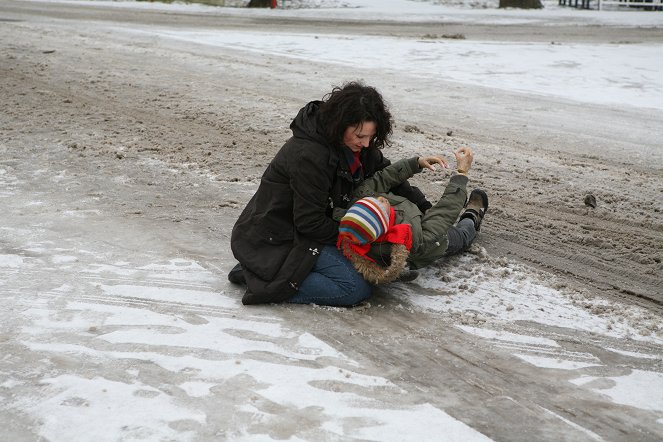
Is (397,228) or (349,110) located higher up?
(349,110)

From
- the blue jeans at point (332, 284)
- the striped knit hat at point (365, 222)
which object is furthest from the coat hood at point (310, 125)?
the blue jeans at point (332, 284)

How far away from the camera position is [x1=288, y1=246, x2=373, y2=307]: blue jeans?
4.43 metres

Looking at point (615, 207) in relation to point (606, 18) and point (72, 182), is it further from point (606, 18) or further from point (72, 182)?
point (606, 18)

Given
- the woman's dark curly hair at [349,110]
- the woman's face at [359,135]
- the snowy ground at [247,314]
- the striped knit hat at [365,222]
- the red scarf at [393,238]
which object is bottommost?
the snowy ground at [247,314]

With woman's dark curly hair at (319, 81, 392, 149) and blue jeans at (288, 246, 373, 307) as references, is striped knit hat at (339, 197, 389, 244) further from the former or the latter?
woman's dark curly hair at (319, 81, 392, 149)

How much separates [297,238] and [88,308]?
1215mm

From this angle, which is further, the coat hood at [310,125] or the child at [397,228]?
the coat hood at [310,125]

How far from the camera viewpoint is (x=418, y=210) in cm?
476

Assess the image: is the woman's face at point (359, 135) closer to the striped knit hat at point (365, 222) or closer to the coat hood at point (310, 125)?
the coat hood at point (310, 125)

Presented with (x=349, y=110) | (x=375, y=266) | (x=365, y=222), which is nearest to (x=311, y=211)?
(x=365, y=222)

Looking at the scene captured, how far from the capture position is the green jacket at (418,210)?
4613mm

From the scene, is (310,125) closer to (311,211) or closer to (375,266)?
(311,211)

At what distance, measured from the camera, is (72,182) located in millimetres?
6797

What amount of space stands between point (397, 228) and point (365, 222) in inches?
9.0
